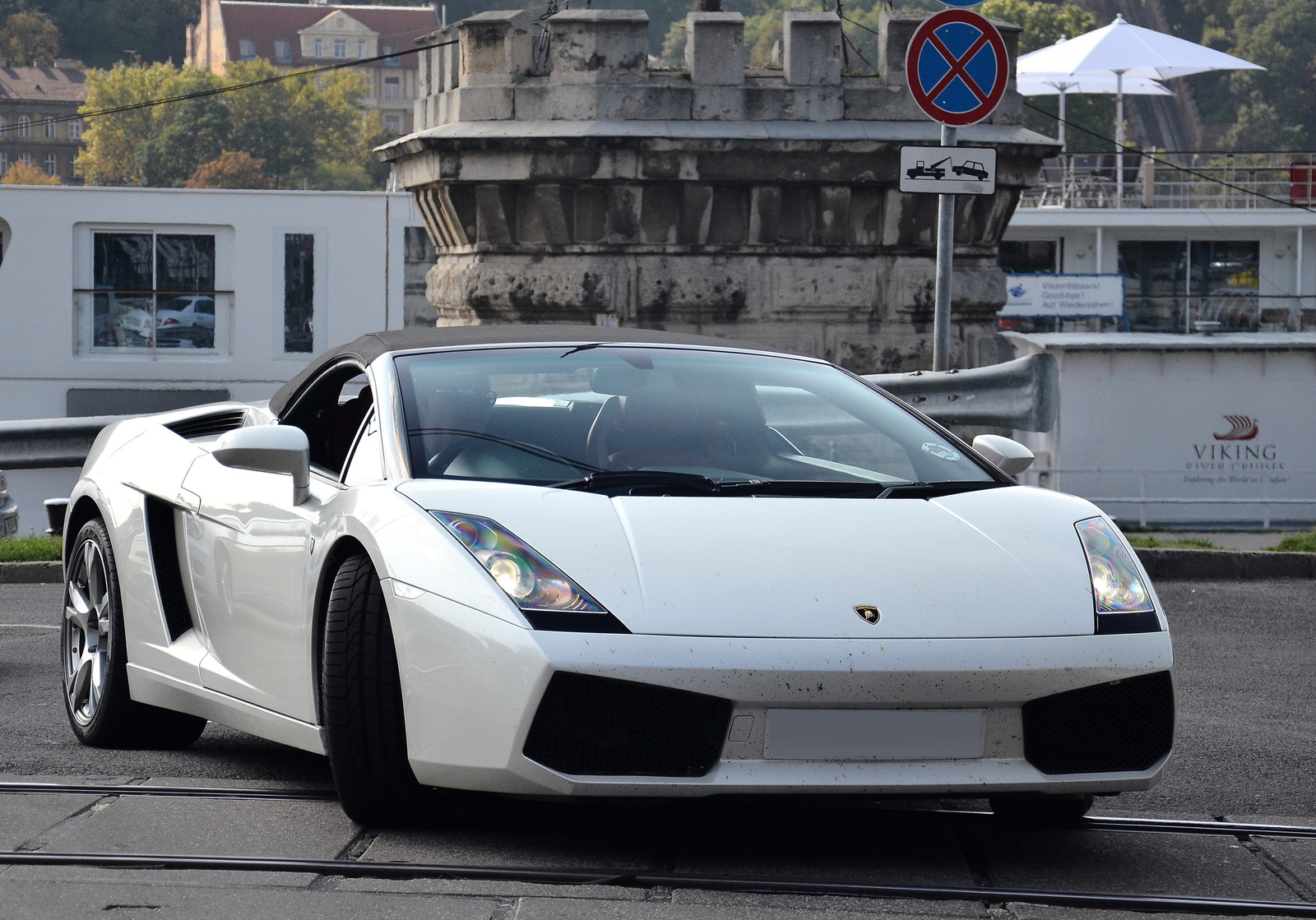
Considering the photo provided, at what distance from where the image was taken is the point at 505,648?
3.50 m

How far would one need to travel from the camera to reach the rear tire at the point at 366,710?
3799 millimetres

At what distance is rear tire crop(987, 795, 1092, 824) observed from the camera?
4145 millimetres

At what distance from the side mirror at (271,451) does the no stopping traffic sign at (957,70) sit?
629 centimetres

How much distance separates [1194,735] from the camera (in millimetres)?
5582

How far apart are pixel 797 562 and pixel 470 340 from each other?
4.78 ft

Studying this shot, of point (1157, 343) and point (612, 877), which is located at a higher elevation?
point (1157, 343)

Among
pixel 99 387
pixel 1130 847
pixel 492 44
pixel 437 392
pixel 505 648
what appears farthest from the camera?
pixel 99 387

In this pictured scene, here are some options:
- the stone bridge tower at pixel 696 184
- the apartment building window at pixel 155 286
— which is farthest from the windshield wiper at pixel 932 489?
the apartment building window at pixel 155 286

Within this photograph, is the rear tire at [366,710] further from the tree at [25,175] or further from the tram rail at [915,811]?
the tree at [25,175]

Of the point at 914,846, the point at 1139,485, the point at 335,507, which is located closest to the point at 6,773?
the point at 335,507

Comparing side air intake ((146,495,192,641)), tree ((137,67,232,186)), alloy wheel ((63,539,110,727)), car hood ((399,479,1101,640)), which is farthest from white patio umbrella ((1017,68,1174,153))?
tree ((137,67,232,186))

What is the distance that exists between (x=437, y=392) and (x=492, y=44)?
1005cm

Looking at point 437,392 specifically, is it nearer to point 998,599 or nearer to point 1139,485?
point 998,599

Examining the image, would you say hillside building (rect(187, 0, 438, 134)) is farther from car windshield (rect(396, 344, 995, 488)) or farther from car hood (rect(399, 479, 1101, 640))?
car hood (rect(399, 479, 1101, 640))
